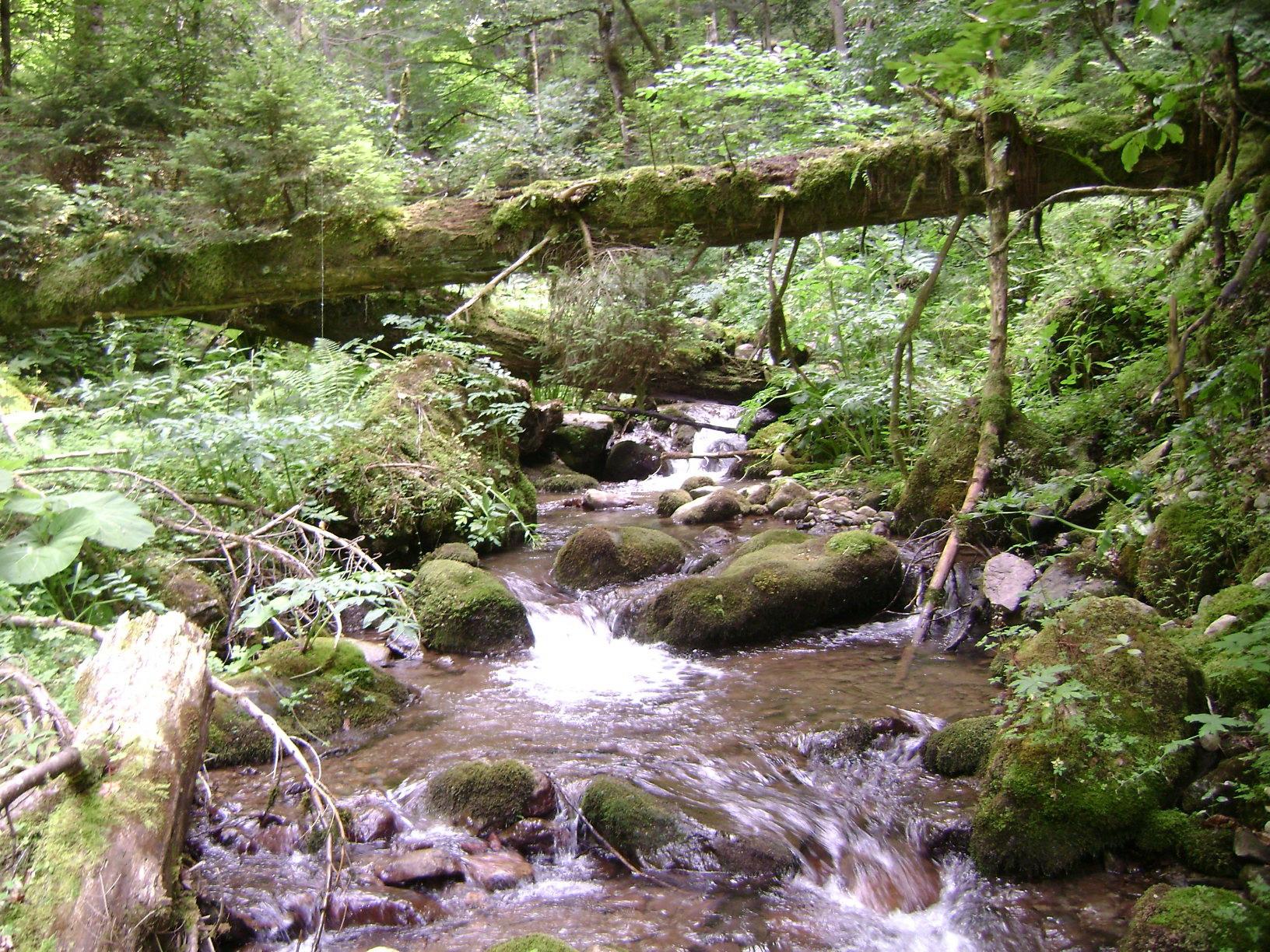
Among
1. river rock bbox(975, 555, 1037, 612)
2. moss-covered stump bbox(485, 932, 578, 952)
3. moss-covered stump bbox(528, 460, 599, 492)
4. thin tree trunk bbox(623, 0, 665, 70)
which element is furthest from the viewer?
thin tree trunk bbox(623, 0, 665, 70)

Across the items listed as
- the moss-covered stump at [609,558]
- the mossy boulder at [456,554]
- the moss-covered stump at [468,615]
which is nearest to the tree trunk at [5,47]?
the mossy boulder at [456,554]

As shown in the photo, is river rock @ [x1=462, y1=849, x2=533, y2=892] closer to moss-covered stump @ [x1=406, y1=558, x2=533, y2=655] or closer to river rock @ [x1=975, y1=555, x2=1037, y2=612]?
moss-covered stump @ [x1=406, y1=558, x2=533, y2=655]

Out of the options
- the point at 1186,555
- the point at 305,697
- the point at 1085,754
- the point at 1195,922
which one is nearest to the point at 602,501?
the point at 305,697

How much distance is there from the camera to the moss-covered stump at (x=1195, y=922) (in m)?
2.59

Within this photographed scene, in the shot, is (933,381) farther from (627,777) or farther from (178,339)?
(178,339)

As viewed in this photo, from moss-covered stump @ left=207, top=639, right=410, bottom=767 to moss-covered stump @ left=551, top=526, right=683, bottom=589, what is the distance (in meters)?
2.63

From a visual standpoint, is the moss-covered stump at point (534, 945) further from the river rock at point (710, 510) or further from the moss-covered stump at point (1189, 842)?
the river rock at point (710, 510)

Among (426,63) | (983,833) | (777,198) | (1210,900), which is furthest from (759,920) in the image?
(426,63)

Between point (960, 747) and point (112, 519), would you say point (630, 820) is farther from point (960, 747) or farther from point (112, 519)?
point (112, 519)

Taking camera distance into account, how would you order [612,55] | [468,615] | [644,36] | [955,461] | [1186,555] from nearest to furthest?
[1186,555] → [468,615] → [955,461] → [644,36] → [612,55]

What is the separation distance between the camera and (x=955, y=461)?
739cm

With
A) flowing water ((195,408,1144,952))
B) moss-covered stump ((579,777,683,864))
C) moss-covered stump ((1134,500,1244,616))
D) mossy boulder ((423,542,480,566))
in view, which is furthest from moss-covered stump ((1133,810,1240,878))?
mossy boulder ((423,542,480,566))

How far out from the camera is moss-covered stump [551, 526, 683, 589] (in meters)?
7.98

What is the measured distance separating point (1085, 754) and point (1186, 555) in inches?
78.0
